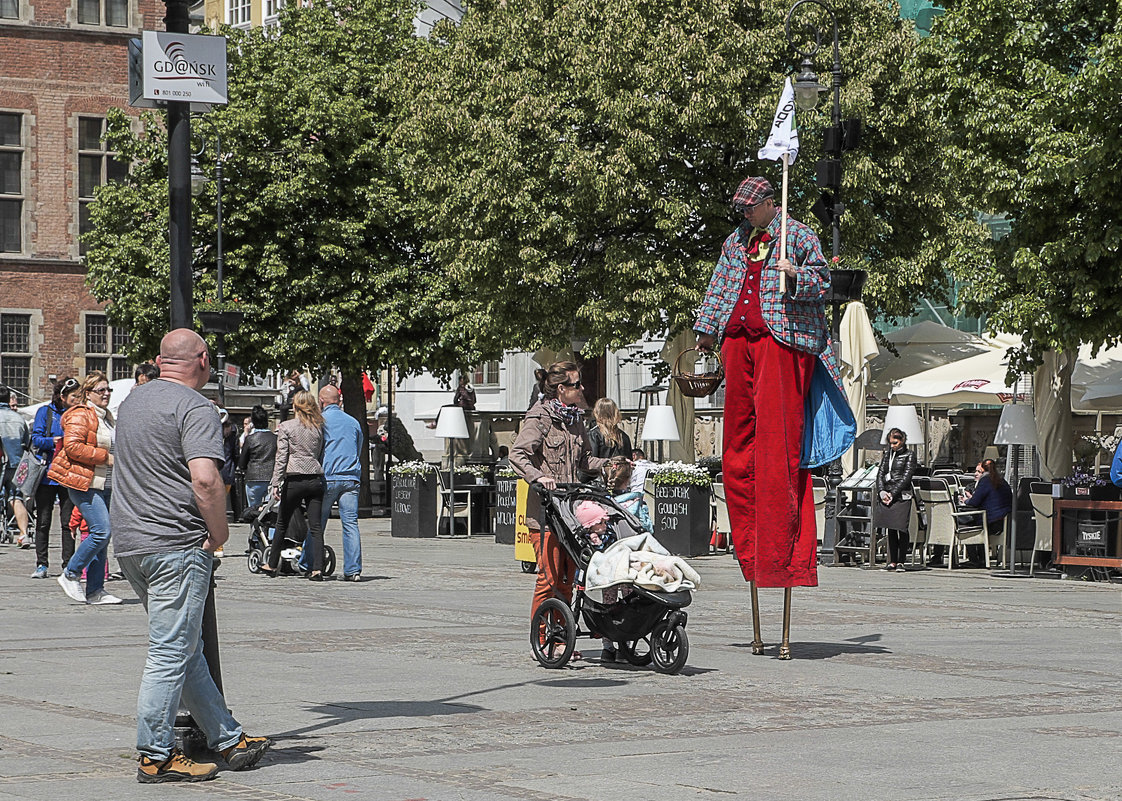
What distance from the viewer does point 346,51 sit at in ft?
120

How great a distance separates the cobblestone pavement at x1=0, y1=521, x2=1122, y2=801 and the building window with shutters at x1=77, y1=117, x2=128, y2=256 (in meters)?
33.7

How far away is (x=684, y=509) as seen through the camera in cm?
2239

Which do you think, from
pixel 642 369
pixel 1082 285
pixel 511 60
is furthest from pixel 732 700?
pixel 642 369

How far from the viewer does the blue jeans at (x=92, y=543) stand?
1504cm

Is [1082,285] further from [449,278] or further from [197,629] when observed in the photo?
[197,629]

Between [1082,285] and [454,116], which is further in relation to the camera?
[454,116]

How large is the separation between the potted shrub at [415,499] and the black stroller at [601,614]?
16.1 m

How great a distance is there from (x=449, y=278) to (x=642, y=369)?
70.3 ft

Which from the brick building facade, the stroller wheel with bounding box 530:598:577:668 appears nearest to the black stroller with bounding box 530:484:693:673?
the stroller wheel with bounding box 530:598:577:668

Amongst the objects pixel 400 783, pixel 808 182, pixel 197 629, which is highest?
pixel 808 182

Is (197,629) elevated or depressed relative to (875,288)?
depressed

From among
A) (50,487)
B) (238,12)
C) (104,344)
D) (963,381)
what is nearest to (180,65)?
(50,487)

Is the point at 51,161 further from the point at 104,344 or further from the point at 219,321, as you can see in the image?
the point at 219,321

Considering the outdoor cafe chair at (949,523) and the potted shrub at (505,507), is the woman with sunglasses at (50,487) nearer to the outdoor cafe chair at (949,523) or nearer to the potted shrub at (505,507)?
the potted shrub at (505,507)
